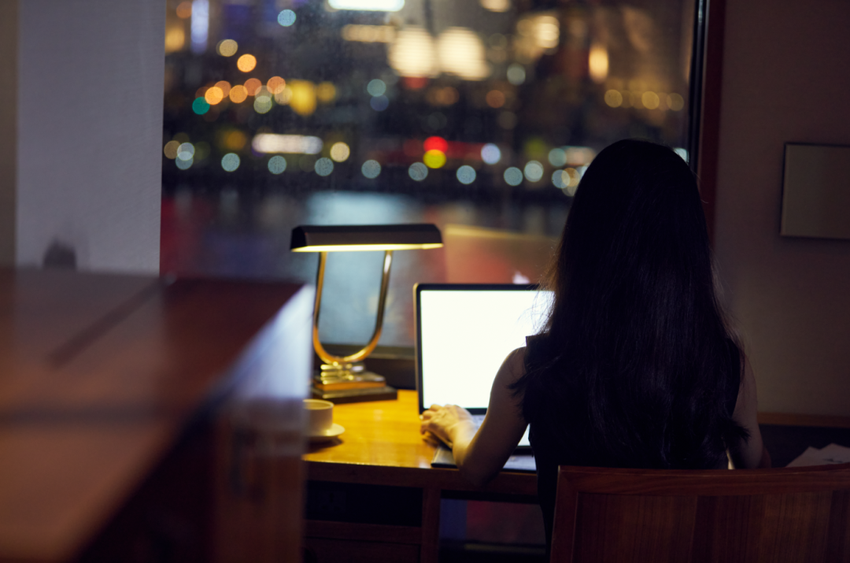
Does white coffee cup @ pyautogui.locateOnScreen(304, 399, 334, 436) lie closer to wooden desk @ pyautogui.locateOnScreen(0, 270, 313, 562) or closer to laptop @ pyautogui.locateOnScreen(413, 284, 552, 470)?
laptop @ pyautogui.locateOnScreen(413, 284, 552, 470)

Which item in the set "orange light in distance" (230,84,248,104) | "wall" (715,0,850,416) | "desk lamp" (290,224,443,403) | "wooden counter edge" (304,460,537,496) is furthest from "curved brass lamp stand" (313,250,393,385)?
"wall" (715,0,850,416)

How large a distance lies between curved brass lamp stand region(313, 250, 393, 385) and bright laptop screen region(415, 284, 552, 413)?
20 cm

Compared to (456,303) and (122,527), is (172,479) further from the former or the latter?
(456,303)

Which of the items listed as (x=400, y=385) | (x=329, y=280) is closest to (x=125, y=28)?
(x=329, y=280)

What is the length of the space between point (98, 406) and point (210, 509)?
0.06 metres

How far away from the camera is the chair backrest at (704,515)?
2.71 feet

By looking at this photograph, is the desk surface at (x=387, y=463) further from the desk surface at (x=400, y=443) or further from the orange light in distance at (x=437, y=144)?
the orange light in distance at (x=437, y=144)

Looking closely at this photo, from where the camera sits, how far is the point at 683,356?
1.10 metres

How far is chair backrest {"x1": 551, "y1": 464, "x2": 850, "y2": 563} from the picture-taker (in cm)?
83

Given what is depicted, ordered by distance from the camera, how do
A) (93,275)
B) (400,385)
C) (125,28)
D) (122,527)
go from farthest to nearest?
(400,385)
(125,28)
(93,275)
(122,527)

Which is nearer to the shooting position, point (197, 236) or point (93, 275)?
point (93, 275)

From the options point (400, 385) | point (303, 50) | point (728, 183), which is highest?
point (303, 50)

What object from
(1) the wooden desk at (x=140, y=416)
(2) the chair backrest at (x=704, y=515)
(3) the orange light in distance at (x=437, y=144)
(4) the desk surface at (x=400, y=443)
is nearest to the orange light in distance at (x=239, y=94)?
(3) the orange light in distance at (x=437, y=144)

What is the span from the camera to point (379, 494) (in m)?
1.41
